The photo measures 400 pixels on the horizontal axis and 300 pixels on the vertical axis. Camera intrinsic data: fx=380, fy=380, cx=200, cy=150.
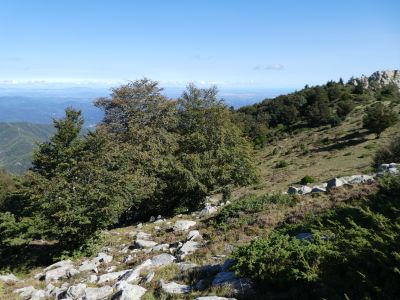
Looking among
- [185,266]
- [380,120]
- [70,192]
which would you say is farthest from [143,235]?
[380,120]

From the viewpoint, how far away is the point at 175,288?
37.2ft

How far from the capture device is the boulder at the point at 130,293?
11.0 metres

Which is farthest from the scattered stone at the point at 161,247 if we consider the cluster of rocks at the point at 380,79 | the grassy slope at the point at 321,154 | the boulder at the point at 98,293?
the cluster of rocks at the point at 380,79

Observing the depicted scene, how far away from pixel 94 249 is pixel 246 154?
15.6 metres

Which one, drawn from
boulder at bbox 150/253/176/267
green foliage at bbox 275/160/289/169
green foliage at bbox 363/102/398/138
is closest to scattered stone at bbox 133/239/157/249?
boulder at bbox 150/253/176/267

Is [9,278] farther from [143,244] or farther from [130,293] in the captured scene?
[130,293]

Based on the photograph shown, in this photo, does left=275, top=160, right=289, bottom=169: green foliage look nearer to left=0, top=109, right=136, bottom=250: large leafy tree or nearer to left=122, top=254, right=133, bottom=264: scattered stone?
left=0, top=109, right=136, bottom=250: large leafy tree

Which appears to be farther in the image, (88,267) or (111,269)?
(88,267)

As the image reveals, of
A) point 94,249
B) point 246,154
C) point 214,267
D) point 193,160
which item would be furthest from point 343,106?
point 214,267

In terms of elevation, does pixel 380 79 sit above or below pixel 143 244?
above

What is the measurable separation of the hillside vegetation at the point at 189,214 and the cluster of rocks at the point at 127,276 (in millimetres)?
73

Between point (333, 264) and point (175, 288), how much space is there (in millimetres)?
4693

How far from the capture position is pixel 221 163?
1233 inches

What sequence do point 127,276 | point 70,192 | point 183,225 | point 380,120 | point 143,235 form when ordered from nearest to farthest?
point 127,276 < point 143,235 < point 183,225 < point 70,192 < point 380,120
